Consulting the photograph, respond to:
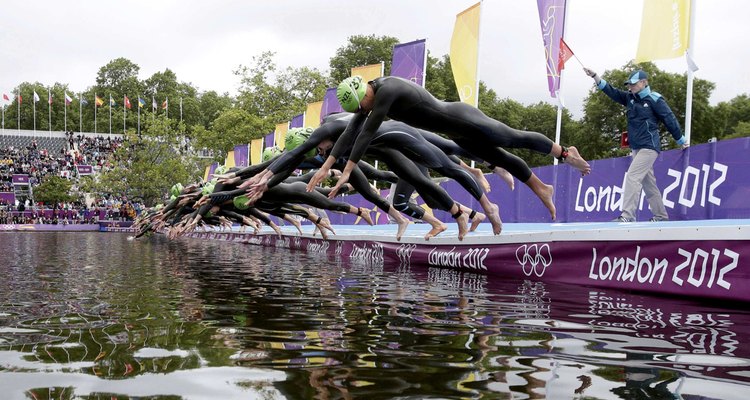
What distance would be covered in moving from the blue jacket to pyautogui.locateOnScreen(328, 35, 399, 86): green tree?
176 ft

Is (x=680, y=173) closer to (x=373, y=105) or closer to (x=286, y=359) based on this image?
(x=373, y=105)

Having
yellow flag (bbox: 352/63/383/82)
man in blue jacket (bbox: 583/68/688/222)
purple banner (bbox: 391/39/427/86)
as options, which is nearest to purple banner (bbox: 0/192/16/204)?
yellow flag (bbox: 352/63/383/82)

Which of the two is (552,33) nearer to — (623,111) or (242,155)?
(242,155)

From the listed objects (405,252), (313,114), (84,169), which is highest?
(313,114)

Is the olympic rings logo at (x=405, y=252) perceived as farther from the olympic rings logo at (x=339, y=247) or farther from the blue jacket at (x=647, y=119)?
the blue jacket at (x=647, y=119)

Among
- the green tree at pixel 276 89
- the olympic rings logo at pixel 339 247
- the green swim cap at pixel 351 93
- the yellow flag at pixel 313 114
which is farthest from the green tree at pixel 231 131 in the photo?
the green swim cap at pixel 351 93

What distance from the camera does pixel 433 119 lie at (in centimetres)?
757

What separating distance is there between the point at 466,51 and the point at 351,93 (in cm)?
928

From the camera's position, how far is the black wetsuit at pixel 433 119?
24.1 feet

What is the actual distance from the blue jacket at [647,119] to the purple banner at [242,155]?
29.1m

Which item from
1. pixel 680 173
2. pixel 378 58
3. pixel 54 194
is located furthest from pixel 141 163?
pixel 680 173

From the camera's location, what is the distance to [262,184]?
9.26 meters

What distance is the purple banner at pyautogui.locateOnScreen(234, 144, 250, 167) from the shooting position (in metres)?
36.4

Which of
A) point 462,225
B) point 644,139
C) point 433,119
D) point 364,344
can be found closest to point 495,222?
point 462,225
